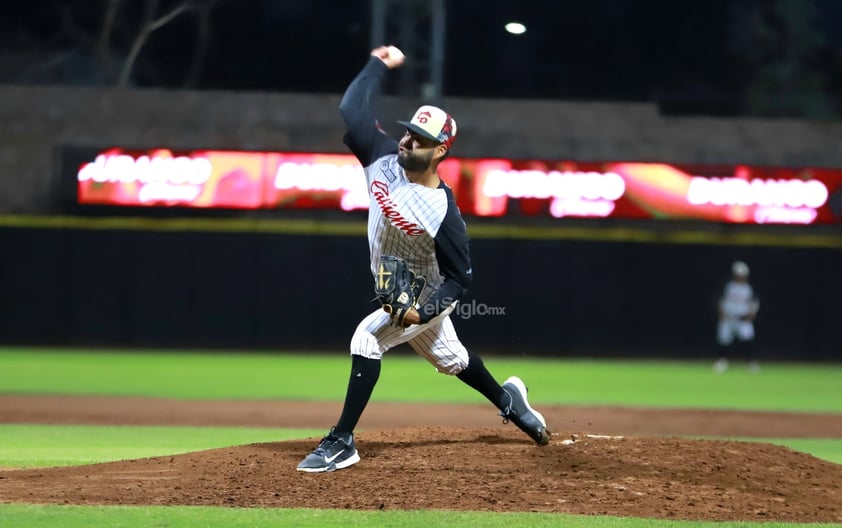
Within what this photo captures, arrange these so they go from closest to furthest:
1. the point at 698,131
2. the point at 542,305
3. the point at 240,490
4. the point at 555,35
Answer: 1. the point at 240,490
2. the point at 542,305
3. the point at 698,131
4. the point at 555,35

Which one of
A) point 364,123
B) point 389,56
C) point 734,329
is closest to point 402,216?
point 364,123

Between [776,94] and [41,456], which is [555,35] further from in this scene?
[41,456]

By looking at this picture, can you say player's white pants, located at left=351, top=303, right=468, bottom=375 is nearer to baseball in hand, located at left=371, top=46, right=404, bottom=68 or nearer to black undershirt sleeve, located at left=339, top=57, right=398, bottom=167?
black undershirt sleeve, located at left=339, top=57, right=398, bottom=167

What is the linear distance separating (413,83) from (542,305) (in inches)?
169

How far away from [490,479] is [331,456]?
2.58ft

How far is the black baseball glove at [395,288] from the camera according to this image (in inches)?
223

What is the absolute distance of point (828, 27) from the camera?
26922 mm

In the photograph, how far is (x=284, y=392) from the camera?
527 inches

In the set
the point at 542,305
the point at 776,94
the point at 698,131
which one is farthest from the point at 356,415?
the point at 776,94

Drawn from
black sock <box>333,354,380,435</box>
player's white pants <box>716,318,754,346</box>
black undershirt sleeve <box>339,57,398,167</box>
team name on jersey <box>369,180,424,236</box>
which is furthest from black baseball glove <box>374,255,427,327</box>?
player's white pants <box>716,318,754,346</box>

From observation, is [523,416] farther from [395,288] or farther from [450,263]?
[395,288]

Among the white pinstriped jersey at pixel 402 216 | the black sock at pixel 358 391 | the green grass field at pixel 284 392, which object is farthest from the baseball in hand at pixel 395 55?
the green grass field at pixel 284 392

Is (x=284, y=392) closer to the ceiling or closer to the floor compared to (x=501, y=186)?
closer to the floor

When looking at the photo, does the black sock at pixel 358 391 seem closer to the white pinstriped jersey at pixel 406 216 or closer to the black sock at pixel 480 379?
the white pinstriped jersey at pixel 406 216
